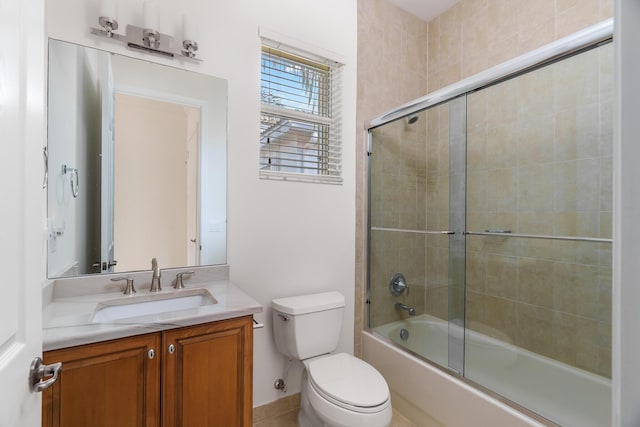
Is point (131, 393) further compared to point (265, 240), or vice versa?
point (265, 240)

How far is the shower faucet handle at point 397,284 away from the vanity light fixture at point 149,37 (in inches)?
74.4

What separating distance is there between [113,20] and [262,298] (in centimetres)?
158

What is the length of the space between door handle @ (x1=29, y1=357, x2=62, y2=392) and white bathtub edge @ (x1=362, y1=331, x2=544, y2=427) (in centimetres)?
167

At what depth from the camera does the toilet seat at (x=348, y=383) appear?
4.41 feet

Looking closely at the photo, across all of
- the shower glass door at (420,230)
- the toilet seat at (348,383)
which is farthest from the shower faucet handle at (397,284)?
the toilet seat at (348,383)

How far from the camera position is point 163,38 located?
1568 millimetres

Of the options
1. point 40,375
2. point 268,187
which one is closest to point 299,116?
point 268,187

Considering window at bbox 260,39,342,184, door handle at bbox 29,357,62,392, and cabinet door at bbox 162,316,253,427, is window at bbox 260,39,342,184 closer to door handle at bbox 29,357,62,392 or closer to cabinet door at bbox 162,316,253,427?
cabinet door at bbox 162,316,253,427

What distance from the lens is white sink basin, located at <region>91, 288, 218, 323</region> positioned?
4.29 feet

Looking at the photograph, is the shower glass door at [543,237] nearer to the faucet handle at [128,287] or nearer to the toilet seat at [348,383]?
the toilet seat at [348,383]

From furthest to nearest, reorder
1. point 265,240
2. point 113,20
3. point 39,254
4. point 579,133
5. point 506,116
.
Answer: point 265,240 → point 506,116 → point 579,133 → point 113,20 → point 39,254

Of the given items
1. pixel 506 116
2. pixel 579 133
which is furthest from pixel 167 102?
pixel 579 133

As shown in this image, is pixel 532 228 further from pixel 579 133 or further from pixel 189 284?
pixel 189 284

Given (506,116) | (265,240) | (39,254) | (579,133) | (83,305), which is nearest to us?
(39,254)
